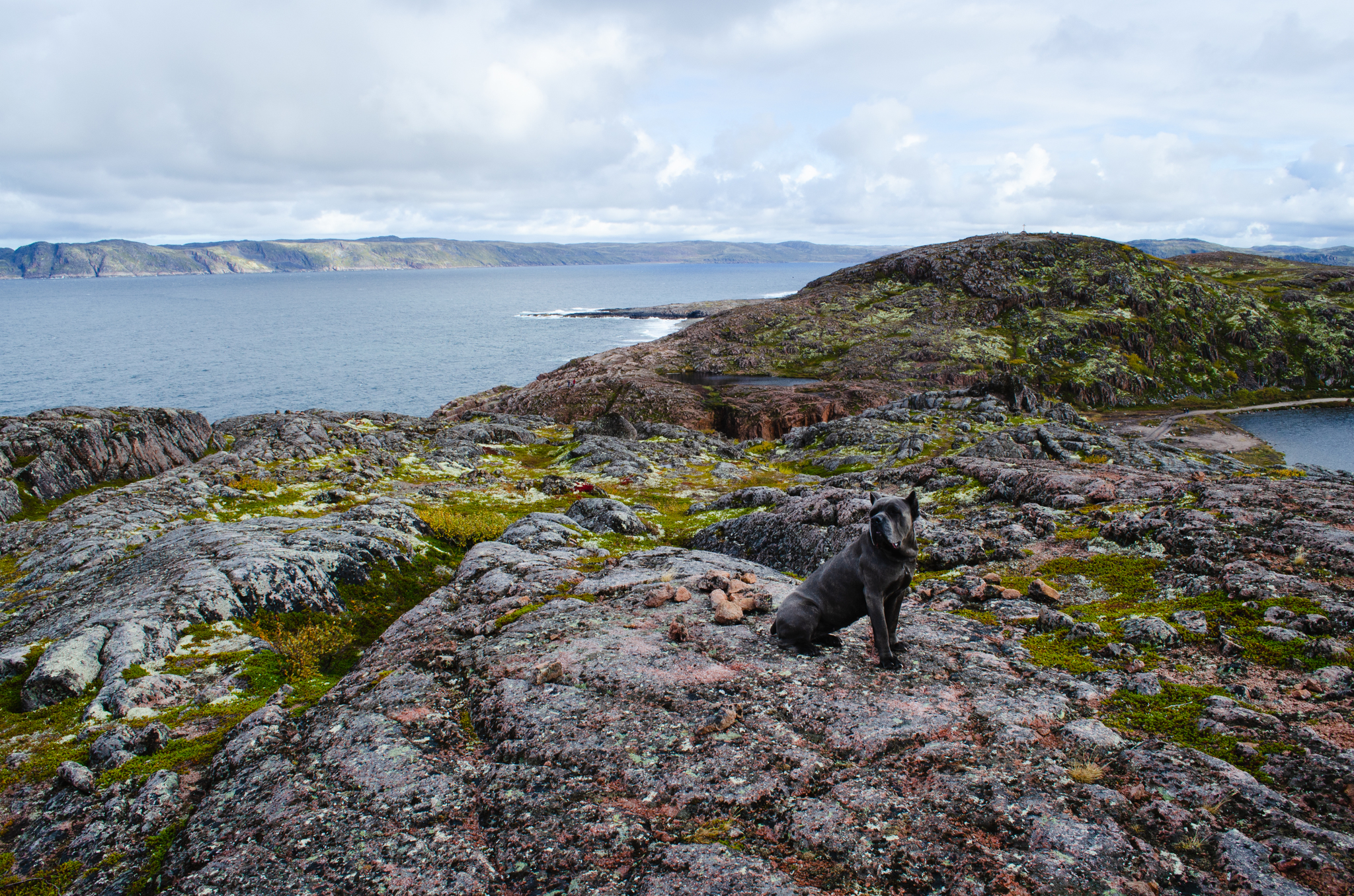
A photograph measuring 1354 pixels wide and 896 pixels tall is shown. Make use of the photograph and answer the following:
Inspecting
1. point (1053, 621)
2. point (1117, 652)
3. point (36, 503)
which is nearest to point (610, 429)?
point (36, 503)

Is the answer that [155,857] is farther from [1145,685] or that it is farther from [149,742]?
[1145,685]

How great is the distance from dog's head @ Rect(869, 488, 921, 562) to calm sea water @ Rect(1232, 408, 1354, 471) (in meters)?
84.4

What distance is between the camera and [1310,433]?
8106 centimetres

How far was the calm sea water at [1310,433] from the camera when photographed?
231 feet

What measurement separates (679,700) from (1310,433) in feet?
365

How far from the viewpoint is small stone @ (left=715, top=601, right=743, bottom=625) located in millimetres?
11484

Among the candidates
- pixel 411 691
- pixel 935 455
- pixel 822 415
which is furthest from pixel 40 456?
pixel 822 415

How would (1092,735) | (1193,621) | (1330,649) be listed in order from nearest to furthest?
(1092,735) < (1330,649) < (1193,621)

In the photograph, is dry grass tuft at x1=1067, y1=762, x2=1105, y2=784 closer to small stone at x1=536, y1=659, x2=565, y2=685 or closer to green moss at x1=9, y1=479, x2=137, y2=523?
small stone at x1=536, y1=659, x2=565, y2=685

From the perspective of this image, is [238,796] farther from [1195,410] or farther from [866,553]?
[1195,410]

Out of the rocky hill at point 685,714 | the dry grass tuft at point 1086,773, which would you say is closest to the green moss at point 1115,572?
the rocky hill at point 685,714

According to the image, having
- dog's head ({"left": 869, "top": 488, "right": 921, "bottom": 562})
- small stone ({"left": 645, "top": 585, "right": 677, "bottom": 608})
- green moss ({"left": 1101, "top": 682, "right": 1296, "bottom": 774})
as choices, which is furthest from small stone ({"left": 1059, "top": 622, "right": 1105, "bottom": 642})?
small stone ({"left": 645, "top": 585, "right": 677, "bottom": 608})

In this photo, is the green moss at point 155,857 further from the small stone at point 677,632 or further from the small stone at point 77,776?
the small stone at point 677,632

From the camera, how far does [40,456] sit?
3000 cm
